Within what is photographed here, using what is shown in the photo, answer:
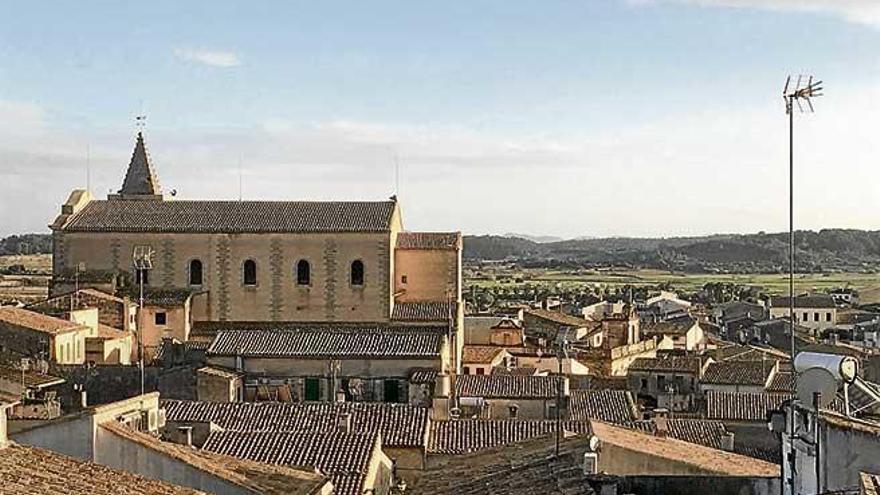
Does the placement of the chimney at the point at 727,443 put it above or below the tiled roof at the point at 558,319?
below

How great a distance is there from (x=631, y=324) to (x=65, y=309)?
94.2 feet

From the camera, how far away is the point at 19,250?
581 ft

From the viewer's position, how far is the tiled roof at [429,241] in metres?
48.7

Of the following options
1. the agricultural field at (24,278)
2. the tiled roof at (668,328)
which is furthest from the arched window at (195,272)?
the tiled roof at (668,328)

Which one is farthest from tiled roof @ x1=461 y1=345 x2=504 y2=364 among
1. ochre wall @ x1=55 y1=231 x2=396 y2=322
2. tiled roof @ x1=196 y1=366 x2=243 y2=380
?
tiled roof @ x1=196 y1=366 x2=243 y2=380

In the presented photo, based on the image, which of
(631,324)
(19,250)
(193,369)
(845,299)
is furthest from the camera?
(19,250)

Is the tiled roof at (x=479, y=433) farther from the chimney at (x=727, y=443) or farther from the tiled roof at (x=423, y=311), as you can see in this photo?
the tiled roof at (x=423, y=311)

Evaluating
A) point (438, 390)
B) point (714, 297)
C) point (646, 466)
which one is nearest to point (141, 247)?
Answer: point (438, 390)

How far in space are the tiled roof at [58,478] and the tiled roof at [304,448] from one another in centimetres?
677

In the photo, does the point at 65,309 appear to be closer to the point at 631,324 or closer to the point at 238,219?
the point at 238,219

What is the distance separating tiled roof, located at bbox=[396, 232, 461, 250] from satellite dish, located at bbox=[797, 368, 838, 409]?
3712 cm

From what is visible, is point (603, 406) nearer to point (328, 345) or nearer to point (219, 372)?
point (328, 345)

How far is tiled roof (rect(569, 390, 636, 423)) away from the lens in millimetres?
32375

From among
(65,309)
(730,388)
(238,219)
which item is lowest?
(730,388)
